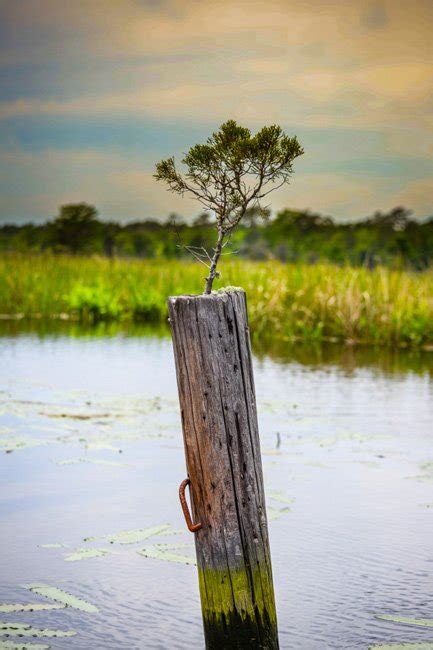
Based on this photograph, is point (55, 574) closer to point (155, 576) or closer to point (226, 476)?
point (155, 576)

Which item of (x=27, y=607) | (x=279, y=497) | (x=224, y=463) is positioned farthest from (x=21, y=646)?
(x=279, y=497)

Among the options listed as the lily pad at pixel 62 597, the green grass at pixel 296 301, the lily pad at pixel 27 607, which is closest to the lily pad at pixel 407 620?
the lily pad at pixel 62 597

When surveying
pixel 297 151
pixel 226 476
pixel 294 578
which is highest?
pixel 297 151

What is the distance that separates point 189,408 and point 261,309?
42.5 feet

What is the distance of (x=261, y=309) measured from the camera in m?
16.7

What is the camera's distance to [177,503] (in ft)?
20.9

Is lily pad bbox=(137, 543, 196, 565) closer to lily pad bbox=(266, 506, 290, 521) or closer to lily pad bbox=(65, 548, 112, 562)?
lily pad bbox=(65, 548, 112, 562)

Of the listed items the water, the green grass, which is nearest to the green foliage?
the green grass

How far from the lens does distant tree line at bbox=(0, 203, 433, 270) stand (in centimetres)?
3491

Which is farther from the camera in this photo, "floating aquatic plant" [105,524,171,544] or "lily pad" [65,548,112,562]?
"floating aquatic plant" [105,524,171,544]

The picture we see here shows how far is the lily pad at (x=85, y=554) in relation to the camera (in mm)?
5266

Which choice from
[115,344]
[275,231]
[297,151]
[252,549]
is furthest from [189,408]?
[275,231]

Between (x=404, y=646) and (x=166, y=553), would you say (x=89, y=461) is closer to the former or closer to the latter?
(x=166, y=553)

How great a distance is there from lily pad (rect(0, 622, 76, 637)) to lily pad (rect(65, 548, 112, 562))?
2.82ft
